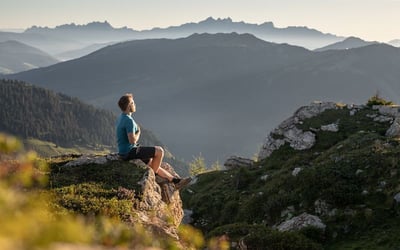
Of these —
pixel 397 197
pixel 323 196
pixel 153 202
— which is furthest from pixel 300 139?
pixel 153 202

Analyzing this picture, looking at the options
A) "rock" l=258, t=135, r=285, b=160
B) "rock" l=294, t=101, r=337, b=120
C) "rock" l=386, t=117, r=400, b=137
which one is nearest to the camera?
"rock" l=386, t=117, r=400, b=137

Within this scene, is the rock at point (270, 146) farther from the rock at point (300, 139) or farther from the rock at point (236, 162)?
the rock at point (236, 162)

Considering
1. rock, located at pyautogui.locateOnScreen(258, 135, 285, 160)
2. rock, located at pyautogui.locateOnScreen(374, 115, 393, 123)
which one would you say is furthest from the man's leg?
rock, located at pyautogui.locateOnScreen(374, 115, 393, 123)

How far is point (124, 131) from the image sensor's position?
17297mm

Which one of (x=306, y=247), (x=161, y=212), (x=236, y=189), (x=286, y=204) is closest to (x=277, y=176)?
(x=236, y=189)

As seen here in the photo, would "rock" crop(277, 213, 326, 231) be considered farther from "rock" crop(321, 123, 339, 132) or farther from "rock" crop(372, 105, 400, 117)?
"rock" crop(372, 105, 400, 117)

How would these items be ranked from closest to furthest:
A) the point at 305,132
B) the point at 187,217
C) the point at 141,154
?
the point at 141,154 → the point at 187,217 → the point at 305,132

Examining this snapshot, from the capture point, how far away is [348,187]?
19750 mm

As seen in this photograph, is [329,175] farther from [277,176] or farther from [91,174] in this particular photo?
[91,174]

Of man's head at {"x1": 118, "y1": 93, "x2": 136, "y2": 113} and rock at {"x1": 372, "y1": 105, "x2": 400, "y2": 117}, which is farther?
rock at {"x1": 372, "y1": 105, "x2": 400, "y2": 117}

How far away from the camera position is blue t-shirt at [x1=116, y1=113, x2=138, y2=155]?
55.3 ft

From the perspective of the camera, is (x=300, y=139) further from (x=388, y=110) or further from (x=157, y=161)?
(x=157, y=161)

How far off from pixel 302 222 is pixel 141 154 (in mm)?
8467

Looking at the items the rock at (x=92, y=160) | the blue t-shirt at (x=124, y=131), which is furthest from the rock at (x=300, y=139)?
the rock at (x=92, y=160)
